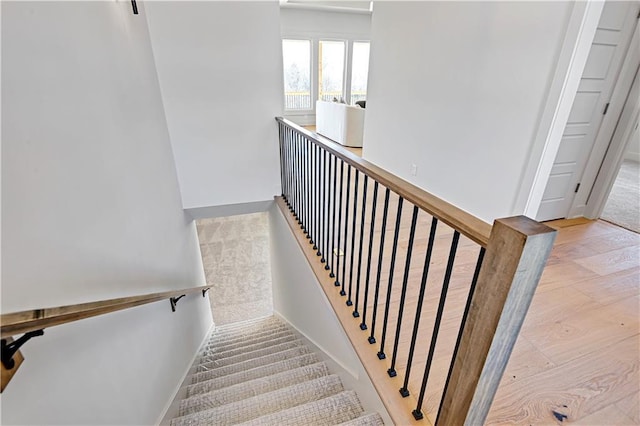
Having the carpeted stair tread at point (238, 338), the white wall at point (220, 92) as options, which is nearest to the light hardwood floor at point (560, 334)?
the white wall at point (220, 92)

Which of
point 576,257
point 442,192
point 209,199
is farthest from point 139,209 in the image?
point 576,257

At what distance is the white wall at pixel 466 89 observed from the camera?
212 centimetres

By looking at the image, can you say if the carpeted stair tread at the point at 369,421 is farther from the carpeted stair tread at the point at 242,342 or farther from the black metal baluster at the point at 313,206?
the carpeted stair tread at the point at 242,342

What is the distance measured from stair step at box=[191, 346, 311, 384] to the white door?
248 cm

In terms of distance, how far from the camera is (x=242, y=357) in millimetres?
2738

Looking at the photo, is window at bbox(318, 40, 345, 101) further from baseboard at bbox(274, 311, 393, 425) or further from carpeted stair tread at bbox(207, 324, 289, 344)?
baseboard at bbox(274, 311, 393, 425)

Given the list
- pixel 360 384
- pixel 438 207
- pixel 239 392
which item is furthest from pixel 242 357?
pixel 438 207

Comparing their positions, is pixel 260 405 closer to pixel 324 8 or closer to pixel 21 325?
pixel 21 325

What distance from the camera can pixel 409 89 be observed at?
3246 millimetres

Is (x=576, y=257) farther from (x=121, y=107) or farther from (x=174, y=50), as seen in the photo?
(x=174, y=50)

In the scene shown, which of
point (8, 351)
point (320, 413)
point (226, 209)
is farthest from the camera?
point (226, 209)

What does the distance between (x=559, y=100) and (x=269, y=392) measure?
2568 millimetres

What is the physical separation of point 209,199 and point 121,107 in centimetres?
155

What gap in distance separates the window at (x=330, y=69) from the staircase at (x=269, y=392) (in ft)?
22.1
